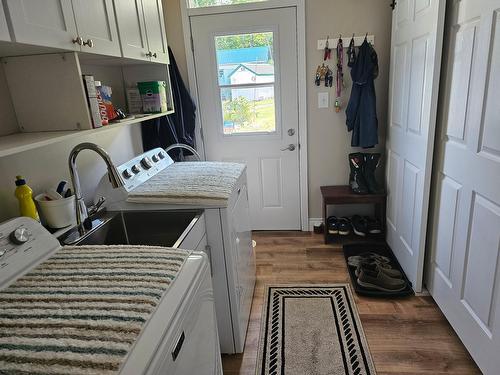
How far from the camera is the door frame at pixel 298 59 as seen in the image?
9.09ft

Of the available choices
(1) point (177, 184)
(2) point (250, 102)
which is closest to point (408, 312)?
(1) point (177, 184)

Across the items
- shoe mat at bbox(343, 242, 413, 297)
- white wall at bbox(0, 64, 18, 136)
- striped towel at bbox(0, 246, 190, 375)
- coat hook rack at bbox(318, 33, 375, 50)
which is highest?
coat hook rack at bbox(318, 33, 375, 50)

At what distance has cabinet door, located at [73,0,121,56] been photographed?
1.32 meters

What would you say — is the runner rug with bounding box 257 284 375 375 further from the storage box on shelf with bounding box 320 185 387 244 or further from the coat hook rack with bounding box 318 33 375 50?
the coat hook rack with bounding box 318 33 375 50

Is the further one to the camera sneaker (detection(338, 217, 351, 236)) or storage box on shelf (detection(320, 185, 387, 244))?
sneaker (detection(338, 217, 351, 236))

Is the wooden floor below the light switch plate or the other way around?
below

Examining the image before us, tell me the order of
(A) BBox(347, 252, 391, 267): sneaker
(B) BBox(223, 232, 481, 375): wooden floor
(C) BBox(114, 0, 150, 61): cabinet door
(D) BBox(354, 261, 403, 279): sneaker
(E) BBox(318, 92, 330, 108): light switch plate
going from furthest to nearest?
1. (E) BBox(318, 92, 330, 108): light switch plate
2. (A) BBox(347, 252, 391, 267): sneaker
3. (D) BBox(354, 261, 403, 279): sneaker
4. (B) BBox(223, 232, 481, 375): wooden floor
5. (C) BBox(114, 0, 150, 61): cabinet door

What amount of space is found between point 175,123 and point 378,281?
191cm

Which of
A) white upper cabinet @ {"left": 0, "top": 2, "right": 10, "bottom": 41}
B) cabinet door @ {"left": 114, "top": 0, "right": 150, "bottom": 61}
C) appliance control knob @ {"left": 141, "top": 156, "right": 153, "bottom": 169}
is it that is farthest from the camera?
appliance control knob @ {"left": 141, "top": 156, "right": 153, "bottom": 169}

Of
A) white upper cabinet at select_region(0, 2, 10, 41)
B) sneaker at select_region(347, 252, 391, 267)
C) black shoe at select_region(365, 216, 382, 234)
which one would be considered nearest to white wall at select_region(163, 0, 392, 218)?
black shoe at select_region(365, 216, 382, 234)

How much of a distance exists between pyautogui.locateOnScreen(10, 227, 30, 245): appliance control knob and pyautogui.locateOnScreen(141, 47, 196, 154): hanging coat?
1.55 metres

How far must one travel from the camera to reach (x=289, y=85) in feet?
9.64

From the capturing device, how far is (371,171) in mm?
2844

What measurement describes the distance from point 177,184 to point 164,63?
85 centimetres
